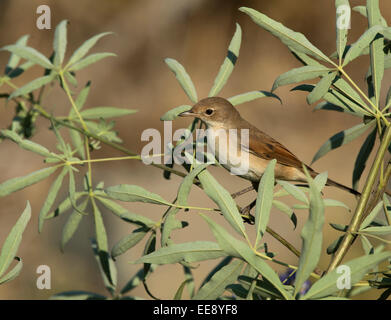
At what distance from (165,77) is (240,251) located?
955 centimetres

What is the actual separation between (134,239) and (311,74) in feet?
4.11

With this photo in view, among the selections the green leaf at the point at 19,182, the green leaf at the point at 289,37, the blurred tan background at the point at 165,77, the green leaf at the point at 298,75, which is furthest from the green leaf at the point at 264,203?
the blurred tan background at the point at 165,77

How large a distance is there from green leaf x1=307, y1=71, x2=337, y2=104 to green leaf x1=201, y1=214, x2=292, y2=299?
2.52 feet

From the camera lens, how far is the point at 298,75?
230 centimetres

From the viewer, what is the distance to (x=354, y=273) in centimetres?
176

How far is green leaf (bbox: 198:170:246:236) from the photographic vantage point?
203 centimetres

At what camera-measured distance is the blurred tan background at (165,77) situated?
9.44 metres

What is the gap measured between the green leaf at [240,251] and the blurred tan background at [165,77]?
7.25 m

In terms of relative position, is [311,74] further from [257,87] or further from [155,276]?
[257,87]

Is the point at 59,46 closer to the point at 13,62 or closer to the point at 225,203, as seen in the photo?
the point at 13,62

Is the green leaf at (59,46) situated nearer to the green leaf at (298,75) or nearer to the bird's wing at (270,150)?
the green leaf at (298,75)

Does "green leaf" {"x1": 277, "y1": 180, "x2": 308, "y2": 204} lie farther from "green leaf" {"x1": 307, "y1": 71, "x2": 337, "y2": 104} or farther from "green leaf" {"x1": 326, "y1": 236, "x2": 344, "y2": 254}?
"green leaf" {"x1": 307, "y1": 71, "x2": 337, "y2": 104}

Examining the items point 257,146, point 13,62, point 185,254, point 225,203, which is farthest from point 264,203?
point 13,62
